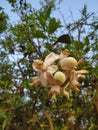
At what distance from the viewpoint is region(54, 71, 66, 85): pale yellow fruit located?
3.29ft

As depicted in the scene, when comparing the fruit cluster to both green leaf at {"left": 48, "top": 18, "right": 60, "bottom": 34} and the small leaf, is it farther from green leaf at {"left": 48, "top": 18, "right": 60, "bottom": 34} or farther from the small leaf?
green leaf at {"left": 48, "top": 18, "right": 60, "bottom": 34}

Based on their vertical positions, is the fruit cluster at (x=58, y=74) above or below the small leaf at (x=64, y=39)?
below

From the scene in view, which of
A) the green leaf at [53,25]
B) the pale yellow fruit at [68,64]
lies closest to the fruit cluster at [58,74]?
the pale yellow fruit at [68,64]

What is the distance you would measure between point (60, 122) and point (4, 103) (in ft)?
2.01

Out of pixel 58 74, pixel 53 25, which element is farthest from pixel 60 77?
pixel 53 25

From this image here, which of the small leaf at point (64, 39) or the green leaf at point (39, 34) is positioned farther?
the green leaf at point (39, 34)

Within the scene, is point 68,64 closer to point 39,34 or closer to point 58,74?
point 58,74

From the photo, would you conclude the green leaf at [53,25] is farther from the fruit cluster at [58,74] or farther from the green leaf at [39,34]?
the fruit cluster at [58,74]

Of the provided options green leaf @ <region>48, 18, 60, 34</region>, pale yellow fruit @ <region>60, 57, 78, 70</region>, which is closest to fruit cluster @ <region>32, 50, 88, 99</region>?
pale yellow fruit @ <region>60, 57, 78, 70</region>

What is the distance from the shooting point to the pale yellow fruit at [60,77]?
100 centimetres

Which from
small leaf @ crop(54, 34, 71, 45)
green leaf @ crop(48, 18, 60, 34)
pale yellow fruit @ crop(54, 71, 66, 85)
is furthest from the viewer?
green leaf @ crop(48, 18, 60, 34)

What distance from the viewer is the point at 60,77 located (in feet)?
3.29

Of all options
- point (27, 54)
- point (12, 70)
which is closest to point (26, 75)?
point (27, 54)

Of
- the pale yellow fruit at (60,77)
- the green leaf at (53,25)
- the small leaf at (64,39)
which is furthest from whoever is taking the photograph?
the green leaf at (53,25)
